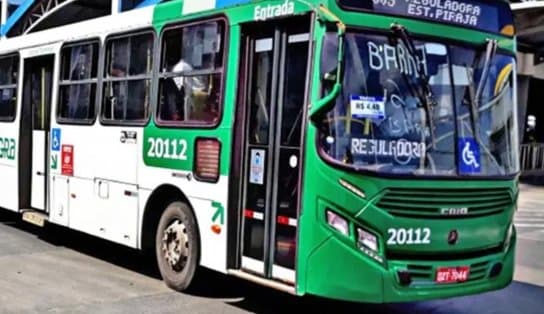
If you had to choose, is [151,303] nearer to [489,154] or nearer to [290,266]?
[290,266]

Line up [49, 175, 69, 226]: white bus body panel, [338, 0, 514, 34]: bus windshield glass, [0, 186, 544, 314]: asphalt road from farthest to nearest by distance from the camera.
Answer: [49, 175, 69, 226]: white bus body panel → [0, 186, 544, 314]: asphalt road → [338, 0, 514, 34]: bus windshield glass

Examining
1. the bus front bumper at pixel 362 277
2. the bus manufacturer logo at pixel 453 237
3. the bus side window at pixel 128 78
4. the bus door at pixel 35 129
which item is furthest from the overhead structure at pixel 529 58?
the bus front bumper at pixel 362 277

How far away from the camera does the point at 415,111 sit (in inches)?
227

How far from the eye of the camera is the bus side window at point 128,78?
7941 millimetres

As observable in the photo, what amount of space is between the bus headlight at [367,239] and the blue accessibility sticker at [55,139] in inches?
214

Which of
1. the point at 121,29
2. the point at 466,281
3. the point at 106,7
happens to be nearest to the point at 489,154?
the point at 466,281

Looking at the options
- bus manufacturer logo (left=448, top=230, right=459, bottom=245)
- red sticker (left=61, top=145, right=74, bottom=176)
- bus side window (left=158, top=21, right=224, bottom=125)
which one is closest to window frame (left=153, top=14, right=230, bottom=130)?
bus side window (left=158, top=21, right=224, bottom=125)

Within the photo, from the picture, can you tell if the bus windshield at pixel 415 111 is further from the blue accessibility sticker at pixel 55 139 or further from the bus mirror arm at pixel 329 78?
the blue accessibility sticker at pixel 55 139

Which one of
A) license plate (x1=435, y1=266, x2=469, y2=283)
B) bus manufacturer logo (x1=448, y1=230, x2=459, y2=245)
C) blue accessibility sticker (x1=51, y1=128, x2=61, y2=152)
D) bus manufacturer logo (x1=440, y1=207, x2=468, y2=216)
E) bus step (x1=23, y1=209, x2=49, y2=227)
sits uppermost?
blue accessibility sticker (x1=51, y1=128, x2=61, y2=152)

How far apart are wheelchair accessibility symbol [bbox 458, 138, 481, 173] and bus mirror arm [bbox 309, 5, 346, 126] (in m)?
1.23

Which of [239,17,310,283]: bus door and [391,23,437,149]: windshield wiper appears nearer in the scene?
[391,23,437,149]: windshield wiper

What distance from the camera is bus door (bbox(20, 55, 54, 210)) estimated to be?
1025 cm

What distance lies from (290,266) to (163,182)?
2.18 meters

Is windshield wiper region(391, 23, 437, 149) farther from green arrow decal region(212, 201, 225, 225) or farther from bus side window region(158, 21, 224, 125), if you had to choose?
green arrow decal region(212, 201, 225, 225)
